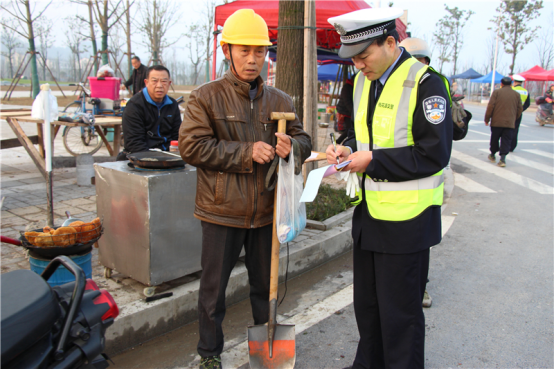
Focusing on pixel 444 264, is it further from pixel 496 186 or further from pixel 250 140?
pixel 496 186

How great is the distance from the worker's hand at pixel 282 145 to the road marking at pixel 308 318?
1.40 m

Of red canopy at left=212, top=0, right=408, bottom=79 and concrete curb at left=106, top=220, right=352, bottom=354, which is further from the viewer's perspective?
red canopy at left=212, top=0, right=408, bottom=79

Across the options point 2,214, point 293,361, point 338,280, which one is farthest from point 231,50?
point 2,214

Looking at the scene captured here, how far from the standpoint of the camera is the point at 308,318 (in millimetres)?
3521

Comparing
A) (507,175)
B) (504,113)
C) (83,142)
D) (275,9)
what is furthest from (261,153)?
(504,113)

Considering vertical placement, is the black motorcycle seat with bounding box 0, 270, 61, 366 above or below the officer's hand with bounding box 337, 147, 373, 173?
below

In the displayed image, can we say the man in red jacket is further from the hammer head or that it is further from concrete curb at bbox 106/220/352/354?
the hammer head

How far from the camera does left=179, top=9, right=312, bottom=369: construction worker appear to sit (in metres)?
2.52

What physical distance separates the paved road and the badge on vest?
1.69m

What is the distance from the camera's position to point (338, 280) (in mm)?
4301

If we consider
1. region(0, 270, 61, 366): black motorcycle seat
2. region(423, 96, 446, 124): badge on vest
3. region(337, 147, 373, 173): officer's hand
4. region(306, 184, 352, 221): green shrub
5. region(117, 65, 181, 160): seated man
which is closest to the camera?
region(0, 270, 61, 366): black motorcycle seat

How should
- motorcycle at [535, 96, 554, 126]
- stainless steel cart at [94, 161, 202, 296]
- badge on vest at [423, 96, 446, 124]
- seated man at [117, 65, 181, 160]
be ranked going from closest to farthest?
badge on vest at [423, 96, 446, 124], stainless steel cart at [94, 161, 202, 296], seated man at [117, 65, 181, 160], motorcycle at [535, 96, 554, 126]

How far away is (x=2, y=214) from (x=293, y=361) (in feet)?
14.6

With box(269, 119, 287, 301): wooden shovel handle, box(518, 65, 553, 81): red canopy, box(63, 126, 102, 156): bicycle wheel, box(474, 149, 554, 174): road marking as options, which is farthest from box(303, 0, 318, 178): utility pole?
box(518, 65, 553, 81): red canopy
